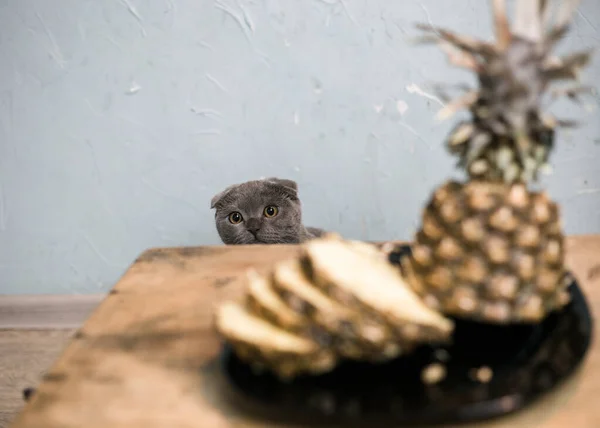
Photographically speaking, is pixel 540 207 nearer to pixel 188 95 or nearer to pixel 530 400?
pixel 530 400

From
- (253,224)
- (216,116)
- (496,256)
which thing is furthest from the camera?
(216,116)

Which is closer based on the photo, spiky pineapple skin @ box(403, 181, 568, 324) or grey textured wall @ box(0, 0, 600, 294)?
spiky pineapple skin @ box(403, 181, 568, 324)

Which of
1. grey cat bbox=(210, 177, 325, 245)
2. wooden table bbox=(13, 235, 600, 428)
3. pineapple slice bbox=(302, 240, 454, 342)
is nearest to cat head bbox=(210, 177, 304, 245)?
grey cat bbox=(210, 177, 325, 245)

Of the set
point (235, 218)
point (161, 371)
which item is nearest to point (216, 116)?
point (235, 218)

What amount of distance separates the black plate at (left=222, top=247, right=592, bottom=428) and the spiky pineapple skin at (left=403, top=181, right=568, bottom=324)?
0.12ft

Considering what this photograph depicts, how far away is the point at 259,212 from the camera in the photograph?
1.62 metres

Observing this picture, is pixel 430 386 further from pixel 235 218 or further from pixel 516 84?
pixel 235 218

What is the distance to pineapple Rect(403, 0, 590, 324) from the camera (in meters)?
0.74

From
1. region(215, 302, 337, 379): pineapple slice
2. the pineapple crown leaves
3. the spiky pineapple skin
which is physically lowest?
region(215, 302, 337, 379): pineapple slice

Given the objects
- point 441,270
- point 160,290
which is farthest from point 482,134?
point 160,290

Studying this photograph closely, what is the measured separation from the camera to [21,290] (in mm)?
2053

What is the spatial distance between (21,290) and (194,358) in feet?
4.99

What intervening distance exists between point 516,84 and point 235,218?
40.3 inches

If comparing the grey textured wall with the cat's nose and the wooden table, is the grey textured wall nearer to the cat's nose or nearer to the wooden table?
the cat's nose
